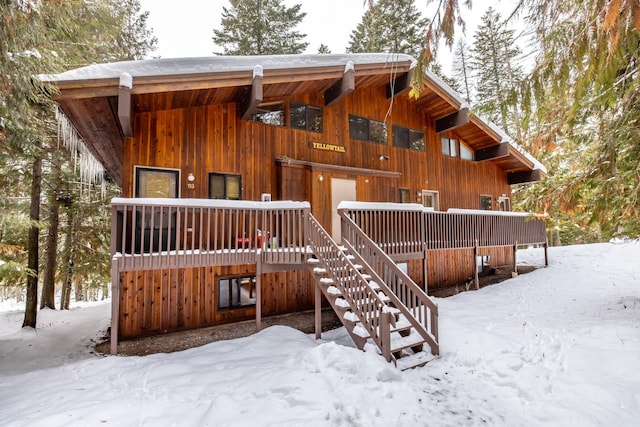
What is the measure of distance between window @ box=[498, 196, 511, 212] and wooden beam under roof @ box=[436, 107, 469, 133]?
4.79 metres

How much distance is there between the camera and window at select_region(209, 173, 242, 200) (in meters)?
7.58

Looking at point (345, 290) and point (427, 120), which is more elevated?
point (427, 120)

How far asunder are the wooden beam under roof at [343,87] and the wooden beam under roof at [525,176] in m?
10.0

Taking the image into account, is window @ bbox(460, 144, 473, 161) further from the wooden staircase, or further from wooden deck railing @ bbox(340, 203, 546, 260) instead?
the wooden staircase

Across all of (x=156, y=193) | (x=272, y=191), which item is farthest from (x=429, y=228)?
(x=156, y=193)

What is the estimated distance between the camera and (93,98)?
5828 mm

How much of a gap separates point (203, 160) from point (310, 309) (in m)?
4.85

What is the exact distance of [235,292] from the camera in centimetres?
777

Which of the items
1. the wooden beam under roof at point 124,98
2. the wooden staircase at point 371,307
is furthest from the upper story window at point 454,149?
the wooden beam under roof at point 124,98

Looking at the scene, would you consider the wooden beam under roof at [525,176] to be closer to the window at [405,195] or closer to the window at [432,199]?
the window at [432,199]

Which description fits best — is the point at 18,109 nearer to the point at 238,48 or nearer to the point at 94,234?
the point at 94,234

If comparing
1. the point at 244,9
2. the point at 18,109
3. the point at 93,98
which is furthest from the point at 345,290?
the point at 244,9

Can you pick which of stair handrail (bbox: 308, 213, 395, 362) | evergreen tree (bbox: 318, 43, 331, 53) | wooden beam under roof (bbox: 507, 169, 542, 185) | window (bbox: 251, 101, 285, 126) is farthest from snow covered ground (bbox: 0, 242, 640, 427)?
evergreen tree (bbox: 318, 43, 331, 53)

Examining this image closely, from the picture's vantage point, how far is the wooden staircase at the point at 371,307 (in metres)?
5.02
